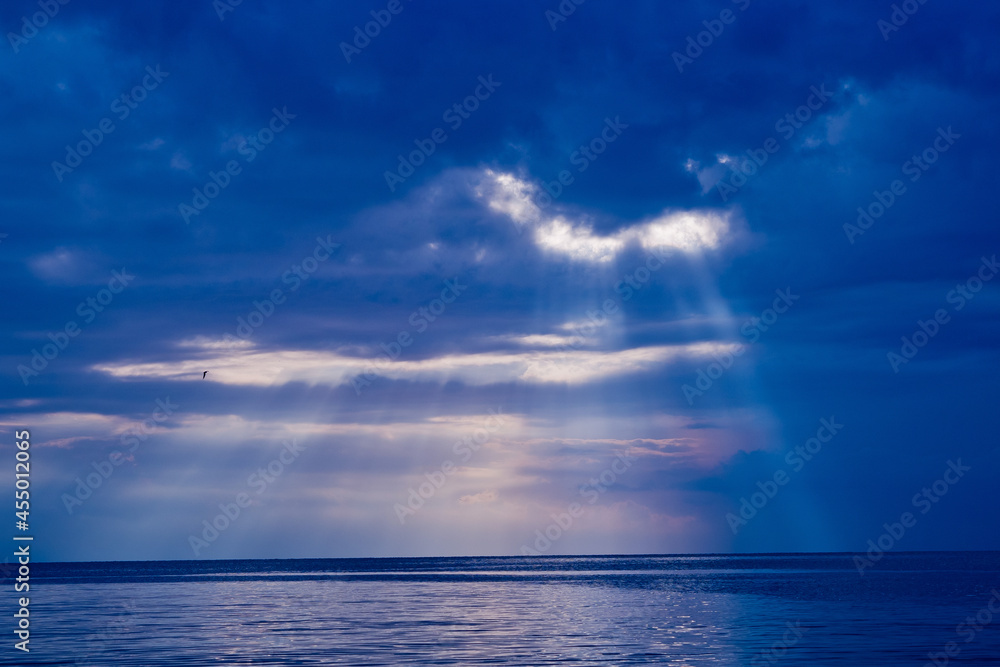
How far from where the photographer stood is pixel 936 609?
59.3 meters

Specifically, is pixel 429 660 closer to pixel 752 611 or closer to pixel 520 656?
pixel 520 656

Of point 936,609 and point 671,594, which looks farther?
point 671,594

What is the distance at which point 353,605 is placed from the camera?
7150cm

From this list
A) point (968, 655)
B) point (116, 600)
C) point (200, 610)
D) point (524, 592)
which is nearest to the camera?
point (968, 655)

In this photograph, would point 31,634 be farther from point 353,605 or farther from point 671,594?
point 671,594

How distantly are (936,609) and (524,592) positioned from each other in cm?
3900

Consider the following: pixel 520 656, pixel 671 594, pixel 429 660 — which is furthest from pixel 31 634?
pixel 671 594

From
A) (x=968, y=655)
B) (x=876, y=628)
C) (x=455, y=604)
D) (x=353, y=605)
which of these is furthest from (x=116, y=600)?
(x=968, y=655)

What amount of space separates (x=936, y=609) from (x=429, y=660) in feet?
125

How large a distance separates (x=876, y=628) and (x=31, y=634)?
44.8 meters

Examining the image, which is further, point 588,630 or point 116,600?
point 116,600

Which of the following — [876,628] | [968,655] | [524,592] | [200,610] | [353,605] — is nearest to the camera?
[968,655]

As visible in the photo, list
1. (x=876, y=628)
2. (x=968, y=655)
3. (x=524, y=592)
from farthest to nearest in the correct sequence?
(x=524, y=592) → (x=876, y=628) → (x=968, y=655)

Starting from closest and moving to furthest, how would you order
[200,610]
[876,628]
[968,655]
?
[968,655]
[876,628]
[200,610]
